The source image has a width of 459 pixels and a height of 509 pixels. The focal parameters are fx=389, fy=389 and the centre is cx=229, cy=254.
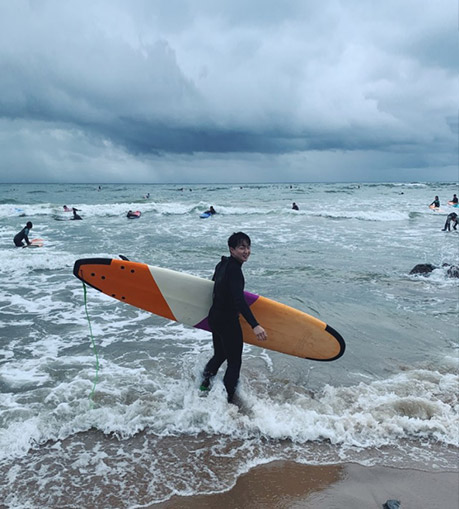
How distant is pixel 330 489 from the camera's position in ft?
10.2

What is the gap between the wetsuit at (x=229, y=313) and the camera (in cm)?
376

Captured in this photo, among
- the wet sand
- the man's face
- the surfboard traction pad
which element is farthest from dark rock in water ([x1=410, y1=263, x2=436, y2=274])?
the man's face

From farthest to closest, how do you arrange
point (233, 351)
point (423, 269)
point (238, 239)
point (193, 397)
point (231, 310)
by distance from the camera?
point (423, 269) < point (193, 397) < point (233, 351) < point (231, 310) < point (238, 239)

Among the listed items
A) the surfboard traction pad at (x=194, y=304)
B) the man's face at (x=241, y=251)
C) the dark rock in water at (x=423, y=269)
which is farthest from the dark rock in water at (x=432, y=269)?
the man's face at (x=241, y=251)

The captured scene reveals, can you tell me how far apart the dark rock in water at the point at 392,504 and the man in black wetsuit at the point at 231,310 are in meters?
1.61

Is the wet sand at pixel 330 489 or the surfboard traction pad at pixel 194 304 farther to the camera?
the surfboard traction pad at pixel 194 304

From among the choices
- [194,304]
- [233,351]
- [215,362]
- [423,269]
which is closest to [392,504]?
[233,351]

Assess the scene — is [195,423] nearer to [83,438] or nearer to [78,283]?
[83,438]

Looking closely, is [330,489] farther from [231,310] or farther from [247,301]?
[247,301]

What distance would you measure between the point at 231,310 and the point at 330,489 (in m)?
1.74

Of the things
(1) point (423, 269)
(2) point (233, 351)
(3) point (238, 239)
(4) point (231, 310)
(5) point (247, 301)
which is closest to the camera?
(3) point (238, 239)

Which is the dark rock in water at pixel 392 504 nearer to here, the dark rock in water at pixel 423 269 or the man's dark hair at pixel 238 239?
the man's dark hair at pixel 238 239

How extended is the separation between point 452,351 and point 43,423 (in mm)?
5659

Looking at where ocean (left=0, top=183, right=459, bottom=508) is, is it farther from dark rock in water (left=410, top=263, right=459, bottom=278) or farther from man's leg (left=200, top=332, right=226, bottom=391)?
dark rock in water (left=410, top=263, right=459, bottom=278)
